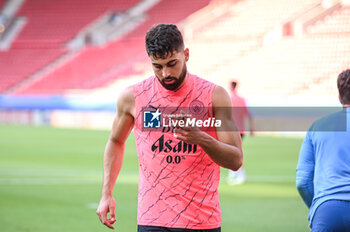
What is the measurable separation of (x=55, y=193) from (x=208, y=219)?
8.81m

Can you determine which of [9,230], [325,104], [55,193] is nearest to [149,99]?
[9,230]

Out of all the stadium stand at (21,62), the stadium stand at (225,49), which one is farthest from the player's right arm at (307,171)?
the stadium stand at (21,62)

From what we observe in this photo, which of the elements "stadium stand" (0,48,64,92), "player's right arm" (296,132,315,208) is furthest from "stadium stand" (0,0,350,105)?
"player's right arm" (296,132,315,208)

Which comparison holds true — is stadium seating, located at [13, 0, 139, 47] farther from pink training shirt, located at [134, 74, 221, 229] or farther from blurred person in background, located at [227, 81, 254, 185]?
pink training shirt, located at [134, 74, 221, 229]

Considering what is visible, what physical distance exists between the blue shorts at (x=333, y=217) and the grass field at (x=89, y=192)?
485cm

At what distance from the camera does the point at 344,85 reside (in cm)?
439

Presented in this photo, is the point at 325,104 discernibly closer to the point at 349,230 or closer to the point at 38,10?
the point at 349,230

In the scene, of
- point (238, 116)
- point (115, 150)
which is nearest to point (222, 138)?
point (115, 150)

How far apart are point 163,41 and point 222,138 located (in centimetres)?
72

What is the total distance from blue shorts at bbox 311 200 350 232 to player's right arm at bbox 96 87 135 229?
4.51 ft

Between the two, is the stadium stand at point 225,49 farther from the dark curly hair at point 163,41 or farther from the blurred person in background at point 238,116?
the dark curly hair at point 163,41

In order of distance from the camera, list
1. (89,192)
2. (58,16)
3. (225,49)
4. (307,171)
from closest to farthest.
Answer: (307,171) → (89,192) → (225,49) → (58,16)

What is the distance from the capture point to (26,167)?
55.8 feet

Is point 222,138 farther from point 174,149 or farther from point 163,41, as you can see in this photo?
point 163,41
